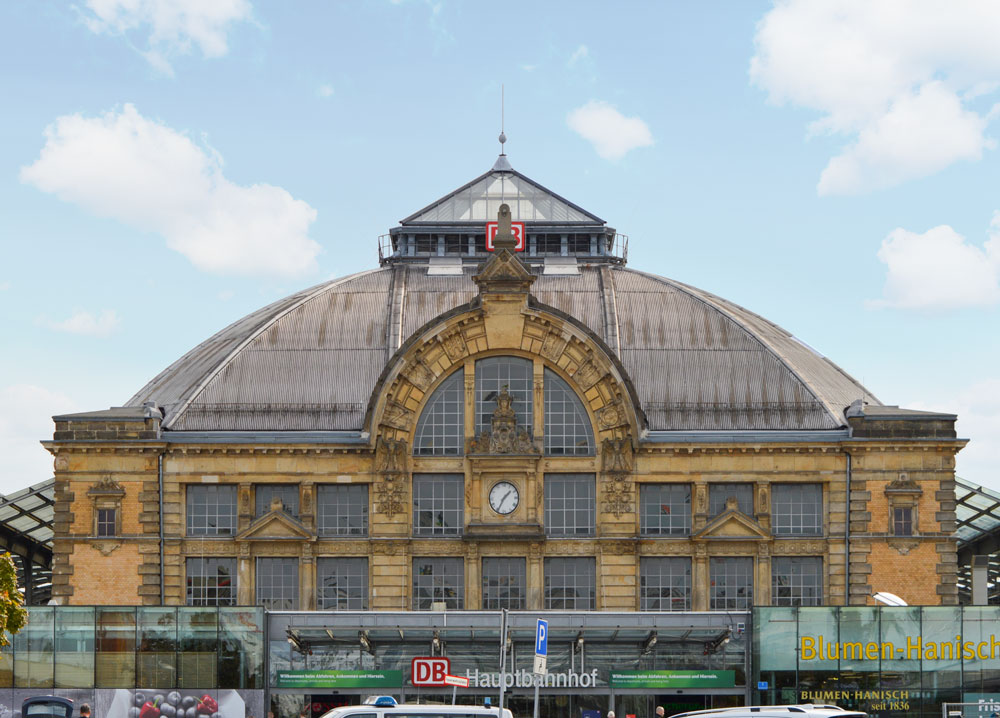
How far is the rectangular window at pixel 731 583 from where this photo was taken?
67938mm

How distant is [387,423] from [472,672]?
458 inches

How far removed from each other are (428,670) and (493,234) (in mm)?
27009

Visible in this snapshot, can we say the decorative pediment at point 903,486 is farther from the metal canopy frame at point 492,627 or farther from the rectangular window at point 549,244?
the rectangular window at point 549,244

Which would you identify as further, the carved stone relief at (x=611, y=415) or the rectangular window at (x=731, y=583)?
the carved stone relief at (x=611, y=415)

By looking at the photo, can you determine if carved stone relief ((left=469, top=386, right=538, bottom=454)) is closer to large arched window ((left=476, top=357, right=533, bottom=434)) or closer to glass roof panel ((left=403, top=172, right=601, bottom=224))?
large arched window ((left=476, top=357, right=533, bottom=434))

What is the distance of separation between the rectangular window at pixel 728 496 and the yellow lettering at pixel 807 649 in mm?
8597

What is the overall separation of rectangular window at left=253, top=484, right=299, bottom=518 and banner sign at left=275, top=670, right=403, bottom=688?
29.8 feet

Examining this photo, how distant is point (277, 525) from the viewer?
67938mm

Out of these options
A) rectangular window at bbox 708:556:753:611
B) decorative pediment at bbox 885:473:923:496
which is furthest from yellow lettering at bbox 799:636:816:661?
decorative pediment at bbox 885:473:923:496

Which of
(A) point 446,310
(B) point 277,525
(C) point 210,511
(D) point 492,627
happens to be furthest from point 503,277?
(C) point 210,511

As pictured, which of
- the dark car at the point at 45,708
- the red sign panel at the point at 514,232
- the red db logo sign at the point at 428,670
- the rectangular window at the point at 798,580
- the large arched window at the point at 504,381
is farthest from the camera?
the red sign panel at the point at 514,232

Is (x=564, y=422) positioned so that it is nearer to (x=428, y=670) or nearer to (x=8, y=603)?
(x=428, y=670)

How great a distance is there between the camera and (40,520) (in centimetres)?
8062

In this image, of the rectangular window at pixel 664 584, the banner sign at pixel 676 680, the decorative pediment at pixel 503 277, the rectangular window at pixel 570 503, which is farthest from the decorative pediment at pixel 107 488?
the banner sign at pixel 676 680
